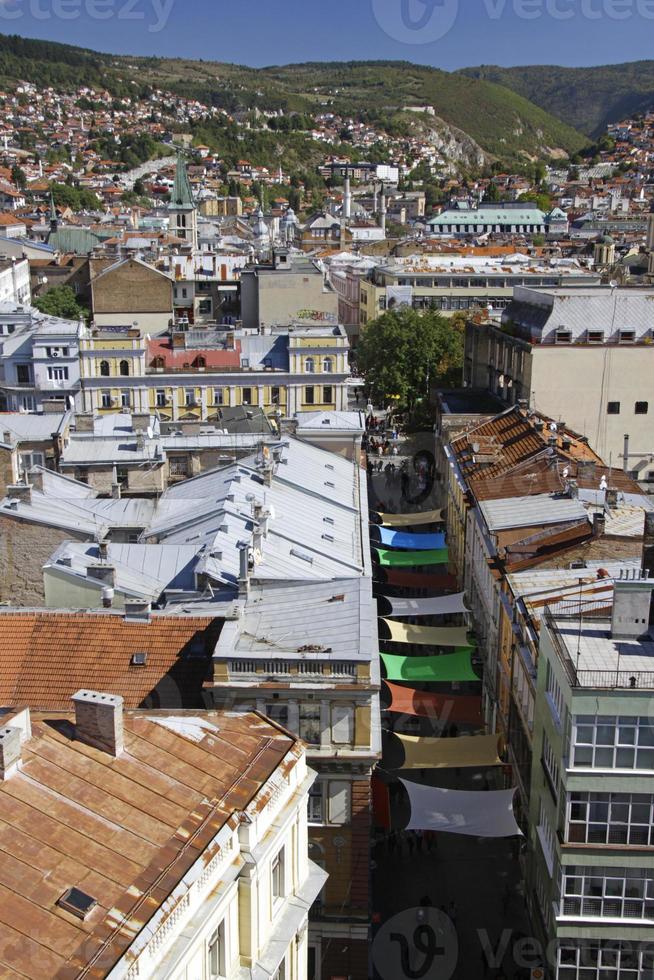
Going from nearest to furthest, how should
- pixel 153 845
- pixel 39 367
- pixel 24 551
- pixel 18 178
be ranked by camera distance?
pixel 153 845 < pixel 24 551 < pixel 39 367 < pixel 18 178

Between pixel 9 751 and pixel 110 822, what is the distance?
Answer: 151cm

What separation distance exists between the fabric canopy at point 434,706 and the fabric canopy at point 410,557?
30.0 ft

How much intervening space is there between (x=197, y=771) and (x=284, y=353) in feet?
137

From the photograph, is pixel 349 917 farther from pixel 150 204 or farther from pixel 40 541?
pixel 150 204

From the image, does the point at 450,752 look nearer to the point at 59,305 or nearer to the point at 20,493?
the point at 20,493

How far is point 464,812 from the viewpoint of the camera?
23266mm

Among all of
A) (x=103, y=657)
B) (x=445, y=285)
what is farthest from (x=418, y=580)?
(x=445, y=285)

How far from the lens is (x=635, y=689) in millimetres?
18031

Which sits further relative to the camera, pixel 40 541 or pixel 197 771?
pixel 40 541

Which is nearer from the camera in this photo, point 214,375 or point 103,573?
point 103,573

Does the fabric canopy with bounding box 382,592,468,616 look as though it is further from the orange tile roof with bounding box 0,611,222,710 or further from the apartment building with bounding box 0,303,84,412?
the apartment building with bounding box 0,303,84,412

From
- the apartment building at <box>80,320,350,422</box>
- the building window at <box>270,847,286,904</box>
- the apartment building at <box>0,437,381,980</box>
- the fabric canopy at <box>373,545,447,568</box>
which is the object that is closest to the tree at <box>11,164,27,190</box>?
the apartment building at <box>80,320,350,422</box>

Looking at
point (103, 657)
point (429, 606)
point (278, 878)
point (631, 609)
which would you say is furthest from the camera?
point (429, 606)

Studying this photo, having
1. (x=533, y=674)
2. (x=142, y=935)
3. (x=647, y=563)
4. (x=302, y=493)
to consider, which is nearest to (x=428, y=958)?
(x=533, y=674)
